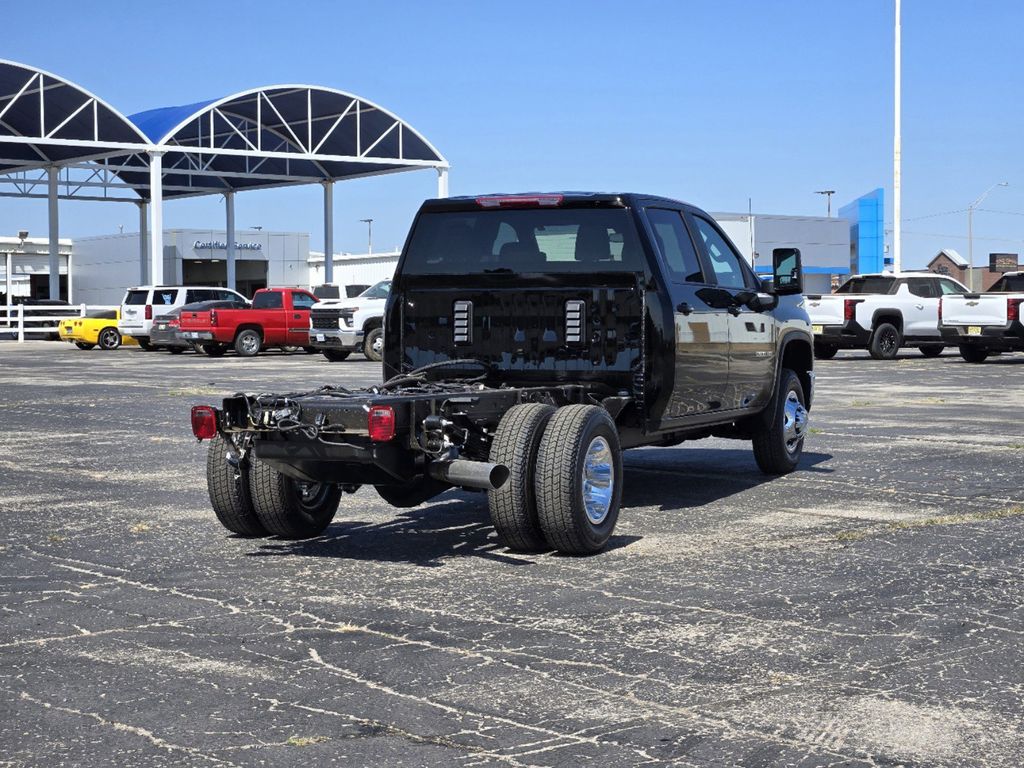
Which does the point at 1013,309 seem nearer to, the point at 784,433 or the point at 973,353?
the point at 973,353

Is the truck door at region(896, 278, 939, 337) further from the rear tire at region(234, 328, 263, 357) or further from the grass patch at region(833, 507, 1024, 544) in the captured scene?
the grass patch at region(833, 507, 1024, 544)

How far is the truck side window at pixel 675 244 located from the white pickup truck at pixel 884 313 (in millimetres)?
22008

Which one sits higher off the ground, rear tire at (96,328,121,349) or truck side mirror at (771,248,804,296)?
truck side mirror at (771,248,804,296)

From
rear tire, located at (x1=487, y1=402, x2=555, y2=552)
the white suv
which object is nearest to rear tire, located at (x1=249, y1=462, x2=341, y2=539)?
rear tire, located at (x1=487, y1=402, x2=555, y2=552)

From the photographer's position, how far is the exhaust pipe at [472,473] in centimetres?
768

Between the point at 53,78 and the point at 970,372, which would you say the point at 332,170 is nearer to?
the point at 53,78

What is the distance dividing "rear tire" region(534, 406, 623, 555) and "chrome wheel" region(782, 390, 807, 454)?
355 centimetres

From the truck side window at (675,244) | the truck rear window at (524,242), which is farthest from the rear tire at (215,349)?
the truck side window at (675,244)

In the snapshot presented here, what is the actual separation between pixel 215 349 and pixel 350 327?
6.78 meters

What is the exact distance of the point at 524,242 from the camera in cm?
969

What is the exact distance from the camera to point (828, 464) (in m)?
12.4

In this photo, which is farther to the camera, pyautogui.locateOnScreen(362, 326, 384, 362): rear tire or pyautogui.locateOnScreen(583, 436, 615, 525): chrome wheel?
pyautogui.locateOnScreen(362, 326, 384, 362): rear tire

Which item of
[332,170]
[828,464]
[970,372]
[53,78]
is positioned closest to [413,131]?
[332,170]

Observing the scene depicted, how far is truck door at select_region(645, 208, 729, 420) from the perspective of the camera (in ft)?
31.2
